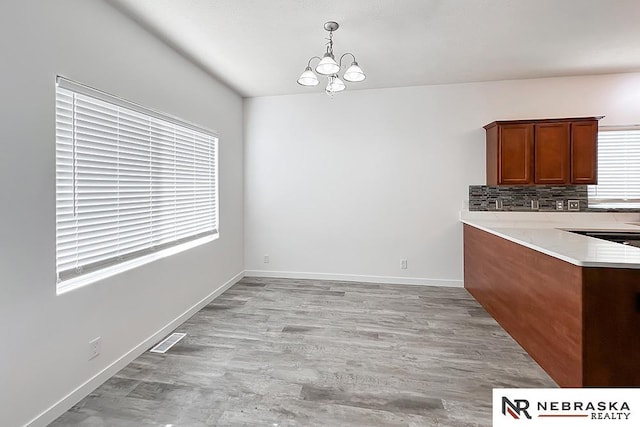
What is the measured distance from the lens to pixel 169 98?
9.73 ft

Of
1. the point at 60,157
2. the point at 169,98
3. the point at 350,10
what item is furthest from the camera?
the point at 169,98

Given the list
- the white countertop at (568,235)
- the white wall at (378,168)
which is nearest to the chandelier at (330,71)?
the white wall at (378,168)

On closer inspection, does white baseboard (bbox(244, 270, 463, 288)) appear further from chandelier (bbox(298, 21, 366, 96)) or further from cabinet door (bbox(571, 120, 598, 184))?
chandelier (bbox(298, 21, 366, 96))

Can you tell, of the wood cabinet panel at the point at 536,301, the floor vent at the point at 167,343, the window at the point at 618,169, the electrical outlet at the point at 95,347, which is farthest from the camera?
the window at the point at 618,169

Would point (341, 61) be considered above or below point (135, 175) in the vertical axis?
above

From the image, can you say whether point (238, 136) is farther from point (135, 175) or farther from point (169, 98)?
point (135, 175)

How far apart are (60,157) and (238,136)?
284 centimetres

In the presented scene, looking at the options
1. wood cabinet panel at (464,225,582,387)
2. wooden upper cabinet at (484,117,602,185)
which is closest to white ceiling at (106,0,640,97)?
wooden upper cabinet at (484,117,602,185)

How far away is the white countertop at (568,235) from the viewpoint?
5.98ft

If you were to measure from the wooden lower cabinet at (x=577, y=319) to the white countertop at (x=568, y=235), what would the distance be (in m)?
0.07

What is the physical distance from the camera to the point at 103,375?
7.18 ft

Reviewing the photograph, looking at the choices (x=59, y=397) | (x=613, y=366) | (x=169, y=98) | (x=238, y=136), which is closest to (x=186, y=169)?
(x=169, y=98)

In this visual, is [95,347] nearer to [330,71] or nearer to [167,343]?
[167,343]

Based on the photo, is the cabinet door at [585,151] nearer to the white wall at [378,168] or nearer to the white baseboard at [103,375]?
the white wall at [378,168]
